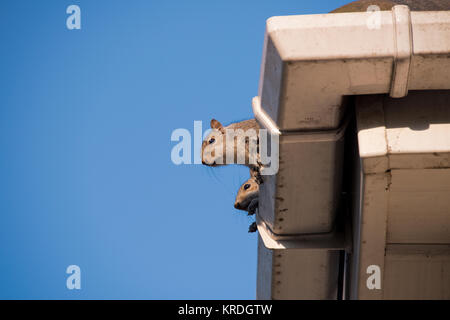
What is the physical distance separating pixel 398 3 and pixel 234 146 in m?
1.57

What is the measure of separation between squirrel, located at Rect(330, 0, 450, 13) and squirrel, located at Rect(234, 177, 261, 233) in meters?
1.55

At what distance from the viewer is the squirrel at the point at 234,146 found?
4.76m

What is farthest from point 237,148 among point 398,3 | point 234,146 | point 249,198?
point 398,3

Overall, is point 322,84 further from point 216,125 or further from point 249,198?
point 249,198

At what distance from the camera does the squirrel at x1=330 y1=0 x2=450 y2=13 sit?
15.0 ft

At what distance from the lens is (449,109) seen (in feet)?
12.7

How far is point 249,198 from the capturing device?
5.46m

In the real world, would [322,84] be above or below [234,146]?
above

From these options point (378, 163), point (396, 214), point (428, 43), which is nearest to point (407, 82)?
point (428, 43)

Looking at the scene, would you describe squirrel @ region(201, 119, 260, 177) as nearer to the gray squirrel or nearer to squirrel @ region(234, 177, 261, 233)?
the gray squirrel

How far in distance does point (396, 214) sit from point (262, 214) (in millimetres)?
1256

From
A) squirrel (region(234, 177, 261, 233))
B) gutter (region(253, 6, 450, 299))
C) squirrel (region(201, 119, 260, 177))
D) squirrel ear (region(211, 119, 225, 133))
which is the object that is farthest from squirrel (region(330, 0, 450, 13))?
squirrel (region(234, 177, 261, 233))
